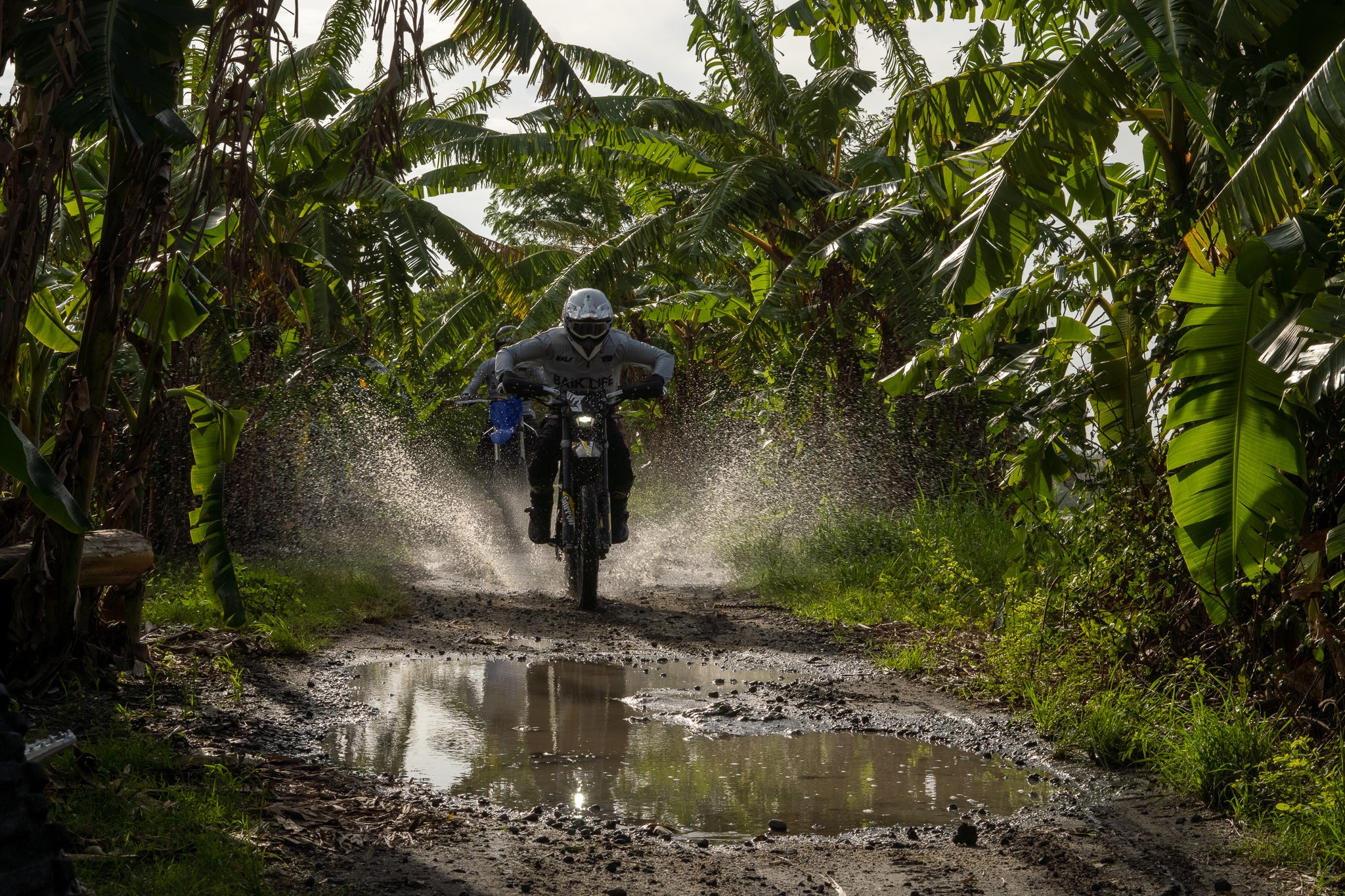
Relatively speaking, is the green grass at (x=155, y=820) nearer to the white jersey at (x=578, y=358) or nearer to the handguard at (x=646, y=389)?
the handguard at (x=646, y=389)

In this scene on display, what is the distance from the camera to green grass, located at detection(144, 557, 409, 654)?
23.5 feet

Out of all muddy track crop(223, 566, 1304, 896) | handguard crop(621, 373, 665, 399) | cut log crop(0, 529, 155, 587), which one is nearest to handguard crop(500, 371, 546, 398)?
handguard crop(621, 373, 665, 399)

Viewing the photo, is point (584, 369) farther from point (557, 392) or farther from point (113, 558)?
point (113, 558)

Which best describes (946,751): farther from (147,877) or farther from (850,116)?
(850,116)

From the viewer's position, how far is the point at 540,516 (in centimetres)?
996

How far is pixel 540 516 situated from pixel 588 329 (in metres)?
1.61

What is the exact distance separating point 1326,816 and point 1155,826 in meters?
0.59

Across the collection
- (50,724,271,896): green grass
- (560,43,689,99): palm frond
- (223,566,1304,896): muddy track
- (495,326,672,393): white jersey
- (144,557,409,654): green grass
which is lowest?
(223,566,1304,896): muddy track

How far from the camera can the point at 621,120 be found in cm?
1523

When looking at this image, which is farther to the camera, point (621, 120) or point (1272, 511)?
point (621, 120)

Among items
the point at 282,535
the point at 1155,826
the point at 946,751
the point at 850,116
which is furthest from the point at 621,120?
the point at 1155,826

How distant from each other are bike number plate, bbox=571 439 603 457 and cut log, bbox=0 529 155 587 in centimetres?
398

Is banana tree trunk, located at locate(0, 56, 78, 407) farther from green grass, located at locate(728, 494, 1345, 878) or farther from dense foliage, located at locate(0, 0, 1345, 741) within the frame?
green grass, located at locate(728, 494, 1345, 878)

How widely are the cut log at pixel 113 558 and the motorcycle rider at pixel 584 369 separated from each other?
4065 mm
